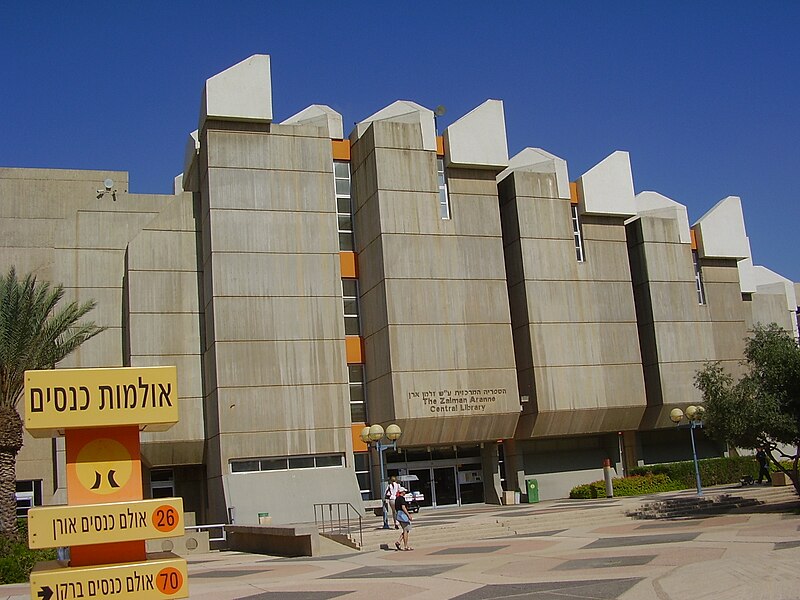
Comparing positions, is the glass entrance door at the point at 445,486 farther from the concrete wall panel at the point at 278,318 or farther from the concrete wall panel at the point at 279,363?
the concrete wall panel at the point at 278,318

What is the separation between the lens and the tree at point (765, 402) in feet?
81.0

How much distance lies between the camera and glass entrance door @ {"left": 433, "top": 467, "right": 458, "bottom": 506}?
3956 centimetres

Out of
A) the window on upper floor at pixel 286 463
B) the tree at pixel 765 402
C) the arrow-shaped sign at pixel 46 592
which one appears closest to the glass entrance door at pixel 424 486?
the window on upper floor at pixel 286 463

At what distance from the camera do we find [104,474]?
8.49 m

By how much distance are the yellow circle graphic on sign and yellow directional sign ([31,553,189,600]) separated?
754mm

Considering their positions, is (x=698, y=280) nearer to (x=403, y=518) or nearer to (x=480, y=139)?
(x=480, y=139)

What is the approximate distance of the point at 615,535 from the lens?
22250mm

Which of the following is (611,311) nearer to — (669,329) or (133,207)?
(669,329)

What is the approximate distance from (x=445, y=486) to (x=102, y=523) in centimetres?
3256

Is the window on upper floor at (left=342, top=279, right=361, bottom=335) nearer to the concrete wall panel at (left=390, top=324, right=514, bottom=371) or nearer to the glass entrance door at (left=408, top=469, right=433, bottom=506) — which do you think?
the concrete wall panel at (left=390, top=324, right=514, bottom=371)

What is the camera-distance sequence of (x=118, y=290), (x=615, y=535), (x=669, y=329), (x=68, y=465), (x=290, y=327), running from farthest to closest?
1. (x=669, y=329)
2. (x=118, y=290)
3. (x=290, y=327)
4. (x=615, y=535)
5. (x=68, y=465)

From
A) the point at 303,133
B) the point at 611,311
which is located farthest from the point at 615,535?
the point at 303,133

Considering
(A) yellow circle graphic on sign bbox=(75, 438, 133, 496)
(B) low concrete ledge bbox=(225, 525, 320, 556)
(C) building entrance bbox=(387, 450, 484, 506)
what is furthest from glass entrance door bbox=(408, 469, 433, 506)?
(A) yellow circle graphic on sign bbox=(75, 438, 133, 496)

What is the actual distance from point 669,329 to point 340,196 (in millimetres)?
16993
